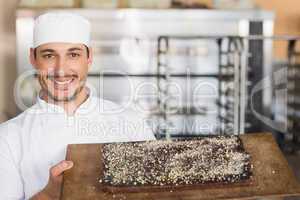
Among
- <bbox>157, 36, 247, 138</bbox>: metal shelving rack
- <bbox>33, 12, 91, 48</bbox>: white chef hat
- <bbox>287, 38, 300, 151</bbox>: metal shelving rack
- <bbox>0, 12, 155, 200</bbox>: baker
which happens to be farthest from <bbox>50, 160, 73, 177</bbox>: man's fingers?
<bbox>287, 38, 300, 151</bbox>: metal shelving rack

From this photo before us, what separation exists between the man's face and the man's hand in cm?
25

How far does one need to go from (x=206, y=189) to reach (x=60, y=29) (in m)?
0.52

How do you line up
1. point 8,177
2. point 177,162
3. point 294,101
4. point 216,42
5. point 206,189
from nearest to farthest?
1. point 206,189
2. point 177,162
3. point 8,177
4. point 216,42
5. point 294,101

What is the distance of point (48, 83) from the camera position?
3.60 feet

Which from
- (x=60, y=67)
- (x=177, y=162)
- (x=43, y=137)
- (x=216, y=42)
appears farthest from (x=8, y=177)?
(x=216, y=42)

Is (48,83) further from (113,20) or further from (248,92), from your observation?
(248,92)

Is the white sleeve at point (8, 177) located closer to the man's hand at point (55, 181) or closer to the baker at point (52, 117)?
the baker at point (52, 117)

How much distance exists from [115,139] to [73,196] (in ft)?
→ 1.39

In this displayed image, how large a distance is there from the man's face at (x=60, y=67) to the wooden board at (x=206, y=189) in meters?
→ 0.21

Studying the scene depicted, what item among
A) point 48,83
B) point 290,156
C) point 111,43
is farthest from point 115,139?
point 290,156

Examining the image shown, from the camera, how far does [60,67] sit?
3.53ft

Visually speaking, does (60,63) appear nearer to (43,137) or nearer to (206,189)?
(43,137)

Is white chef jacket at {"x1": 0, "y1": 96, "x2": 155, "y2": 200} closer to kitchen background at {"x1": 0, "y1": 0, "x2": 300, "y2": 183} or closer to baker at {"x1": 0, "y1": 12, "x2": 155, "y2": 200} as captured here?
baker at {"x1": 0, "y1": 12, "x2": 155, "y2": 200}

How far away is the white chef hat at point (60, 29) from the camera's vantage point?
1.11m
